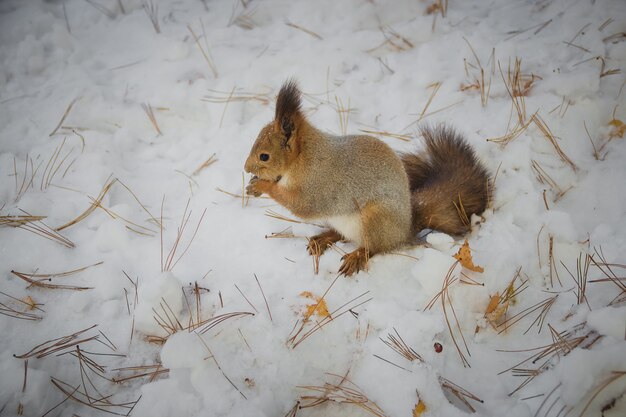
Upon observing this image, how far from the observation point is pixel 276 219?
85.5 inches

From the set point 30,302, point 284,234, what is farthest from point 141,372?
point 284,234

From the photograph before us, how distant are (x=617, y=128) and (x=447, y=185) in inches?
37.0

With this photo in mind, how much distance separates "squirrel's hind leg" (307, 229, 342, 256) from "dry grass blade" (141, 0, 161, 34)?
2.22m

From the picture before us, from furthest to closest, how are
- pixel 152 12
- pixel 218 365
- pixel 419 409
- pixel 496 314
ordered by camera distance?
pixel 152 12 < pixel 496 314 < pixel 218 365 < pixel 419 409

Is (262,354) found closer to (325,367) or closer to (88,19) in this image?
(325,367)

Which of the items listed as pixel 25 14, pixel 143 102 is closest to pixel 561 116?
pixel 143 102

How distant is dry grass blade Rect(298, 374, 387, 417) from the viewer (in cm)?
142

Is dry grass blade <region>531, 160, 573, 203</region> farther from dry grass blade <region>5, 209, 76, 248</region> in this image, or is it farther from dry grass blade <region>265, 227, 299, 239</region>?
dry grass blade <region>5, 209, 76, 248</region>

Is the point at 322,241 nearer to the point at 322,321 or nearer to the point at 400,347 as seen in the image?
the point at 322,321

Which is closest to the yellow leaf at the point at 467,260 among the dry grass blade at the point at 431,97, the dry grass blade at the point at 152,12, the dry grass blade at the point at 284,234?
the dry grass blade at the point at 284,234

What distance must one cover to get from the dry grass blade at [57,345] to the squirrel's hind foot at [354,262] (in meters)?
1.08

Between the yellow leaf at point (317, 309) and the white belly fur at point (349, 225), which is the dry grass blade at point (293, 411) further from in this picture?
the white belly fur at point (349, 225)

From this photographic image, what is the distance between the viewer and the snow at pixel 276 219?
145cm

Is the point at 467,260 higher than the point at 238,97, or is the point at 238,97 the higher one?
the point at 238,97
